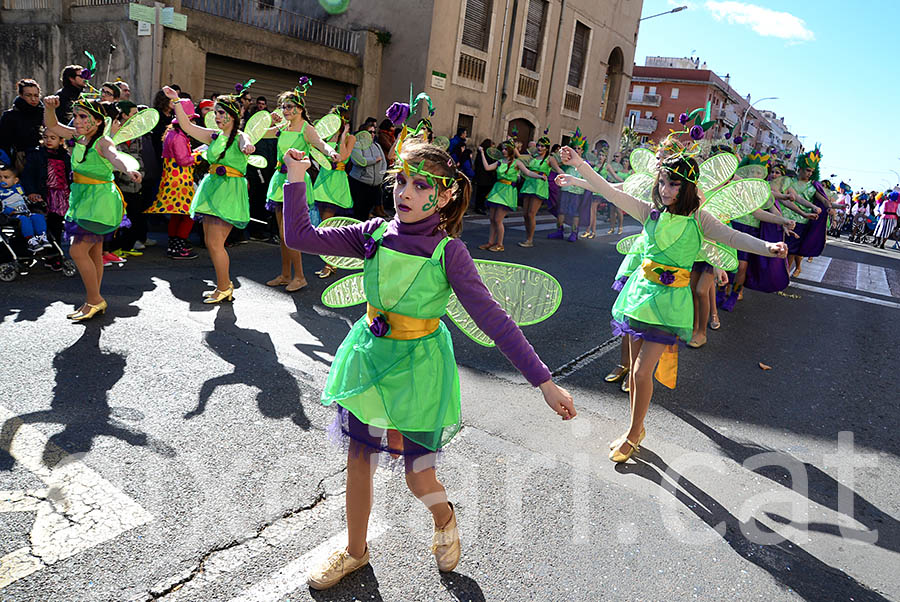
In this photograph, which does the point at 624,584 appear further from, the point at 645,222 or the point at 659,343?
the point at 645,222

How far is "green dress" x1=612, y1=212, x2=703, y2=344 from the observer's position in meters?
3.70

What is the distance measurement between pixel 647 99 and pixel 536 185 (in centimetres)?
5716

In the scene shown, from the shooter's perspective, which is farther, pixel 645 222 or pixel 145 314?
pixel 145 314

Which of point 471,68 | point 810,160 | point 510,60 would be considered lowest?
point 810,160

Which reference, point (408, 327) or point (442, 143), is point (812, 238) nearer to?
point (442, 143)

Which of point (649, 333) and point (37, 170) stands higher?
point (37, 170)

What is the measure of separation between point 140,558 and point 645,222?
3156 millimetres

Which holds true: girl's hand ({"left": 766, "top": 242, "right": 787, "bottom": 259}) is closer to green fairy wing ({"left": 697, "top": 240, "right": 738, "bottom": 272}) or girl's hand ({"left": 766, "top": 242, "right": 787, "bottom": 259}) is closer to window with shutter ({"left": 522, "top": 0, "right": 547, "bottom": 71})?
green fairy wing ({"left": 697, "top": 240, "right": 738, "bottom": 272})

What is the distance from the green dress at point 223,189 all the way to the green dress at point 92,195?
2.52 ft

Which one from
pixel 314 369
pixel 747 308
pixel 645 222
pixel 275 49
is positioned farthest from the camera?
pixel 275 49

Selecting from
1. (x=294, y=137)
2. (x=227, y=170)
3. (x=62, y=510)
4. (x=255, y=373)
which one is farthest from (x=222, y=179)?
(x=62, y=510)

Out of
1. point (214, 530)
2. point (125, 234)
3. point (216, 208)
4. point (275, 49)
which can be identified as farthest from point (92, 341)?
point (275, 49)

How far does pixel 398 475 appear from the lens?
3.34 m

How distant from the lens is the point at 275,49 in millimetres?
13523
